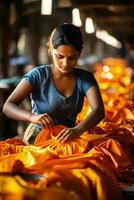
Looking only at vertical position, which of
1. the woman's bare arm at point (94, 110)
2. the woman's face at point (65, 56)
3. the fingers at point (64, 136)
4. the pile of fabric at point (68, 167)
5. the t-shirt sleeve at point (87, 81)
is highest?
the woman's face at point (65, 56)

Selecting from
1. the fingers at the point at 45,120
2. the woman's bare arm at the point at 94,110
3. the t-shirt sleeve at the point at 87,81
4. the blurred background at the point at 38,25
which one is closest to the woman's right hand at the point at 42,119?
the fingers at the point at 45,120

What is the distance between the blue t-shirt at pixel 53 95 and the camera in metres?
3.99

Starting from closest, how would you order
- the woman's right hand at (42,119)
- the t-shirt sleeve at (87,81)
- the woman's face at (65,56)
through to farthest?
the woman's right hand at (42,119) < the woman's face at (65,56) < the t-shirt sleeve at (87,81)

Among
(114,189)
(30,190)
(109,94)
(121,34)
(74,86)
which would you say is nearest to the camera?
(30,190)

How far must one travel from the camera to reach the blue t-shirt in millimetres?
3986

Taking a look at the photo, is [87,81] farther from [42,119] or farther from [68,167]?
[68,167]

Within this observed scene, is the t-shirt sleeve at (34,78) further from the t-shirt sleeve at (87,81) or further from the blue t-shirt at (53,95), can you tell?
the t-shirt sleeve at (87,81)

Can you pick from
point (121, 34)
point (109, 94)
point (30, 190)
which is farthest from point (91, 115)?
point (121, 34)

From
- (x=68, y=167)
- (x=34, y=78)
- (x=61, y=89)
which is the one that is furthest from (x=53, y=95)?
(x=68, y=167)

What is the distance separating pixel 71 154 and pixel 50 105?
1.96ft

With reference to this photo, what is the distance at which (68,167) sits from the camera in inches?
121

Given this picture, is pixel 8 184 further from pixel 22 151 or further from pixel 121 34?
pixel 121 34

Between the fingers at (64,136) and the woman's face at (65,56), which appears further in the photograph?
the woman's face at (65,56)

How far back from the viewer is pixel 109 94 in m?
8.76
